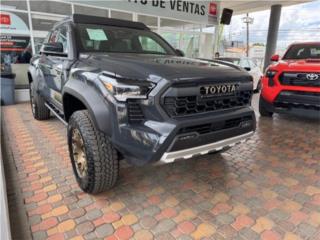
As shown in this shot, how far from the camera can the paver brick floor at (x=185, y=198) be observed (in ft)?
6.30

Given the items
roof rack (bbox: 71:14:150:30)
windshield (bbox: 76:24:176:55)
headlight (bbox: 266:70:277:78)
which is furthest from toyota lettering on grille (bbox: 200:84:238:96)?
headlight (bbox: 266:70:277:78)

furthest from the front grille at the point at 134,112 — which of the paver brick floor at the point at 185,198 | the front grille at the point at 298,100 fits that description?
the front grille at the point at 298,100

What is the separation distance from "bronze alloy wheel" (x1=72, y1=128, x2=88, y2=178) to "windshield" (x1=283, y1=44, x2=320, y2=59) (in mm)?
5043

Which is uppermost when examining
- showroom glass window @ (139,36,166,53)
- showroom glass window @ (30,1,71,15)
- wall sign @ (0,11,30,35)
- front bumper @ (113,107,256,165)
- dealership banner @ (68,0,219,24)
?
dealership banner @ (68,0,219,24)

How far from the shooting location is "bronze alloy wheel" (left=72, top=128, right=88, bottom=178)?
2.28m

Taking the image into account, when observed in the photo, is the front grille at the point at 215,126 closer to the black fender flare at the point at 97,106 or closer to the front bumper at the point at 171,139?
the front bumper at the point at 171,139

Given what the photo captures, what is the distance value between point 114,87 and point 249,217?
5.12ft

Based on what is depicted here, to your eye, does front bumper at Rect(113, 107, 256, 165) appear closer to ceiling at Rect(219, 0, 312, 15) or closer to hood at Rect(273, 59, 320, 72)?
hood at Rect(273, 59, 320, 72)

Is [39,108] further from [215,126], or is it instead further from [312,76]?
[312,76]

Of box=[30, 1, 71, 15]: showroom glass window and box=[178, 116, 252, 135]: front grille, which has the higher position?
box=[30, 1, 71, 15]: showroom glass window

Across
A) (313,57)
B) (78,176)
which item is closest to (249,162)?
(78,176)

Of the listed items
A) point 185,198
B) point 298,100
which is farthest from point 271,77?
point 185,198

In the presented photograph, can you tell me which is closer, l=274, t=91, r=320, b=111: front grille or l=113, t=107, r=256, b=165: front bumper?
l=113, t=107, r=256, b=165: front bumper

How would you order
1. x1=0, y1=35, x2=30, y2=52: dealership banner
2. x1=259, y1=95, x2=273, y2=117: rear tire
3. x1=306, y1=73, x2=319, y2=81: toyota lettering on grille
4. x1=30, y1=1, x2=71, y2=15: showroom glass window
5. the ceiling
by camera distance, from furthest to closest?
the ceiling
x1=30, y1=1, x2=71, y2=15: showroom glass window
x1=0, y1=35, x2=30, y2=52: dealership banner
x1=259, y1=95, x2=273, y2=117: rear tire
x1=306, y1=73, x2=319, y2=81: toyota lettering on grille
